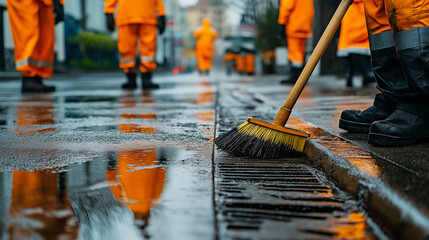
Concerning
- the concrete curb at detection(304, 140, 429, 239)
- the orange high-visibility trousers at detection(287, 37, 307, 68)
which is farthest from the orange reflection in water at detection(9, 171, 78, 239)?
the orange high-visibility trousers at detection(287, 37, 307, 68)

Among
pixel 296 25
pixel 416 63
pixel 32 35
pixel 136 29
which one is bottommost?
pixel 416 63

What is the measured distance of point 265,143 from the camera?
1961 mm

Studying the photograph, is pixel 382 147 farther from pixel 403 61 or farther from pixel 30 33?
pixel 30 33

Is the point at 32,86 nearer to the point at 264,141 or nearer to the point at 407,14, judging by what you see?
the point at 264,141

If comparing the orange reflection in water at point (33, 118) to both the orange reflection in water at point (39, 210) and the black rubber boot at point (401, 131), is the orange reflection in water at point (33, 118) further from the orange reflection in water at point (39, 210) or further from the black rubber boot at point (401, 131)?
the black rubber boot at point (401, 131)

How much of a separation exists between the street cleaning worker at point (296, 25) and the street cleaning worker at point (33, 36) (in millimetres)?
3163

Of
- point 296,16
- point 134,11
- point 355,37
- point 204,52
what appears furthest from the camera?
point 204,52

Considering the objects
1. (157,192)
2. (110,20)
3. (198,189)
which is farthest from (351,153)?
(110,20)

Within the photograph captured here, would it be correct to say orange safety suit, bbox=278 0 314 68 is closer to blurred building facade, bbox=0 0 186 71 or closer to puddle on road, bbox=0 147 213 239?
puddle on road, bbox=0 147 213 239

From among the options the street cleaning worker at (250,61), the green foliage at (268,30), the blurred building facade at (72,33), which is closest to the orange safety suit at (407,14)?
the blurred building facade at (72,33)

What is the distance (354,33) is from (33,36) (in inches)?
137

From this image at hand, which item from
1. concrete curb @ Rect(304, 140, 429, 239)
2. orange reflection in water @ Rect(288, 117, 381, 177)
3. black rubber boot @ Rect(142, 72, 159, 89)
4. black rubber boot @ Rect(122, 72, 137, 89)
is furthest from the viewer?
black rubber boot @ Rect(122, 72, 137, 89)

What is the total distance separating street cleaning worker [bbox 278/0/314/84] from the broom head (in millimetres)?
5795

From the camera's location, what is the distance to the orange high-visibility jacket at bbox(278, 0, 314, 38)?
7.54m
